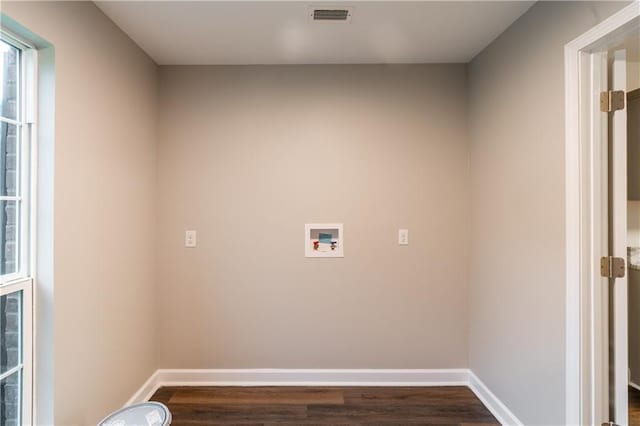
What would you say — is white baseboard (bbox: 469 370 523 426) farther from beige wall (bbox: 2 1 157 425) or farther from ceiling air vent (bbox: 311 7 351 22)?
ceiling air vent (bbox: 311 7 351 22)

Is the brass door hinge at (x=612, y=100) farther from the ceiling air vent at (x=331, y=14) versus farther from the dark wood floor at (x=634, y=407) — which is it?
the dark wood floor at (x=634, y=407)

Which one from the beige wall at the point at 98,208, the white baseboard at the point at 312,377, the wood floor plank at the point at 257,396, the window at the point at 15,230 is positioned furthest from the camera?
the white baseboard at the point at 312,377

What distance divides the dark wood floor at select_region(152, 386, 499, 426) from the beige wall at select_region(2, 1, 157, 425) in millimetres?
441

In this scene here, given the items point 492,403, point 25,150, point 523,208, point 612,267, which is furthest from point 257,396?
point 612,267

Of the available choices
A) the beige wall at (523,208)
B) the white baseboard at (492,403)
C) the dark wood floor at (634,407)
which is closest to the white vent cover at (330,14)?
the beige wall at (523,208)

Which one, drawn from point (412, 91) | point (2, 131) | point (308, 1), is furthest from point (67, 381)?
point (412, 91)

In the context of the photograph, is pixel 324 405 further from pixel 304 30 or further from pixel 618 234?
pixel 304 30

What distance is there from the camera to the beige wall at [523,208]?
1.76 metres

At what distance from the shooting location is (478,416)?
2.32 metres

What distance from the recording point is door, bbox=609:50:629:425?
158cm

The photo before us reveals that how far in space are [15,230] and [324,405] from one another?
6.88 ft

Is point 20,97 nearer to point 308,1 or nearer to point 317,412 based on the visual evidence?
point 308,1

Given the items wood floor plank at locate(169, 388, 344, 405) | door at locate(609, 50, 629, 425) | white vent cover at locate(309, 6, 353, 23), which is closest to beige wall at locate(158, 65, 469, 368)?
wood floor plank at locate(169, 388, 344, 405)

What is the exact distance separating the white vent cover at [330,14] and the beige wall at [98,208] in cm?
122
